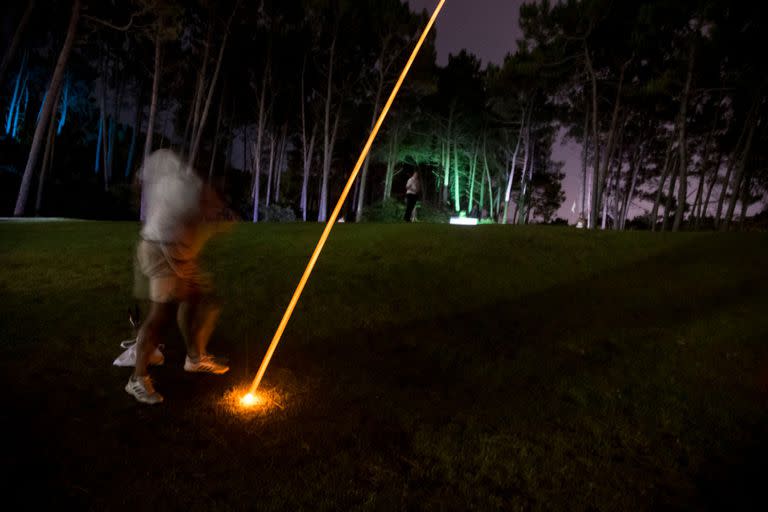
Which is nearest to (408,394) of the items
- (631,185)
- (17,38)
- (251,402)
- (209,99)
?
(251,402)

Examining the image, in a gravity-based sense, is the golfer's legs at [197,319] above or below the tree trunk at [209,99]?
below

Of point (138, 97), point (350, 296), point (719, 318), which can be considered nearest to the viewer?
point (719, 318)

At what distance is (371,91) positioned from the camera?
34.2 m

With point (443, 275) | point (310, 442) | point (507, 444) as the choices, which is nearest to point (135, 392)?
point (310, 442)

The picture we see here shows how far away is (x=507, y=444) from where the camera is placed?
13.0 feet

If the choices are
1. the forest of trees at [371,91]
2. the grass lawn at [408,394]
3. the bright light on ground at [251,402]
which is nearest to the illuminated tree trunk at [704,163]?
the forest of trees at [371,91]

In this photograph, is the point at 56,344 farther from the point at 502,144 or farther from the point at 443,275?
the point at 502,144

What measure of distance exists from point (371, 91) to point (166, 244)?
→ 107 feet

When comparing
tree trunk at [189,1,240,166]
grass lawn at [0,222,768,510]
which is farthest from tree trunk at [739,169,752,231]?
tree trunk at [189,1,240,166]

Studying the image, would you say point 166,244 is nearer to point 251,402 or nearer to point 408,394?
point 251,402

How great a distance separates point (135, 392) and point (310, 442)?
1894 millimetres

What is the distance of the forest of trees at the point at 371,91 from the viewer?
75.8 feet

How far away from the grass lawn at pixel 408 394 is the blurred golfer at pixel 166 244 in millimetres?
693

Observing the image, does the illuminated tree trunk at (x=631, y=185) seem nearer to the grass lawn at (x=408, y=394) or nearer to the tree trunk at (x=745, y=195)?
the tree trunk at (x=745, y=195)
